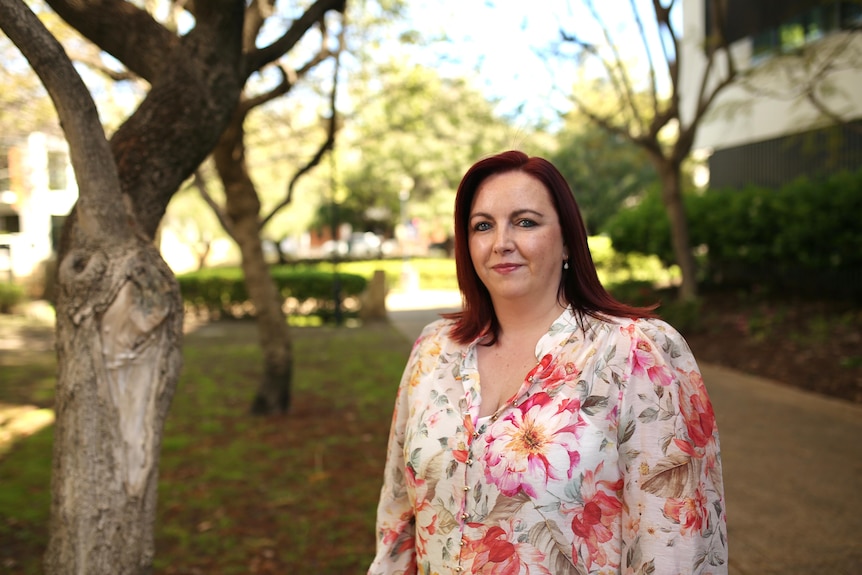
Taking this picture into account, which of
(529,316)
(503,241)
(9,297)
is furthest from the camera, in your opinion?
(9,297)

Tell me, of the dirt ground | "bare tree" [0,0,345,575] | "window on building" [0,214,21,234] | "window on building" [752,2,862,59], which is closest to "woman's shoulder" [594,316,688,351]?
"bare tree" [0,0,345,575]

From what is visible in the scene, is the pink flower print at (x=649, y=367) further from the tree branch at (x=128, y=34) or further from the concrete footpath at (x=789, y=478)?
the concrete footpath at (x=789, y=478)

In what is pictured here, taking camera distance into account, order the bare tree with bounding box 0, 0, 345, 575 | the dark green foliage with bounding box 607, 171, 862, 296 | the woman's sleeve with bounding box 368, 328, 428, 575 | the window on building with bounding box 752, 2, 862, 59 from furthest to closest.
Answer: the window on building with bounding box 752, 2, 862, 59 < the dark green foliage with bounding box 607, 171, 862, 296 < the bare tree with bounding box 0, 0, 345, 575 < the woman's sleeve with bounding box 368, 328, 428, 575

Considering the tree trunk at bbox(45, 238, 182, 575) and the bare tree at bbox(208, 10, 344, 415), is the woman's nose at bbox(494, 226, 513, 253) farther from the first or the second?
the bare tree at bbox(208, 10, 344, 415)

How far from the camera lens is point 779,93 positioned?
15297 millimetres

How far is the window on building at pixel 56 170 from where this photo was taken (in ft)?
61.8

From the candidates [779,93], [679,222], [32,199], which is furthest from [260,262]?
[32,199]

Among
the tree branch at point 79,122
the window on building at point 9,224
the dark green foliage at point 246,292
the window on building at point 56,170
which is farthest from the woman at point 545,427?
the window on building at point 9,224

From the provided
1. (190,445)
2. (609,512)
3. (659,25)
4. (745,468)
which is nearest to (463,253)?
(609,512)

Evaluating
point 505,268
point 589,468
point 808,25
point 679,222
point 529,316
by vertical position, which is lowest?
point 589,468

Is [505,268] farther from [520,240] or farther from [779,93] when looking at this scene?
[779,93]

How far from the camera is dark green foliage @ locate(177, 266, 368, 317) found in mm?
18344

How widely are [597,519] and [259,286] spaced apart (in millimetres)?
6207

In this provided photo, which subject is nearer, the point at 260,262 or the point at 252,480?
the point at 252,480
